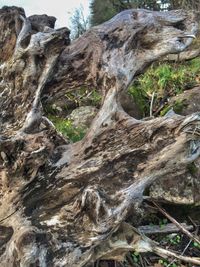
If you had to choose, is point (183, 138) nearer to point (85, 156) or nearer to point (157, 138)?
point (157, 138)

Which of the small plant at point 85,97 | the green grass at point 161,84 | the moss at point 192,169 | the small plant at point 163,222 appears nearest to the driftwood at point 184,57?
the green grass at point 161,84

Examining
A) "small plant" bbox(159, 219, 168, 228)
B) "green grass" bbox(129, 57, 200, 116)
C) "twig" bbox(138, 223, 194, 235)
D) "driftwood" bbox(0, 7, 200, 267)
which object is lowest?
"small plant" bbox(159, 219, 168, 228)

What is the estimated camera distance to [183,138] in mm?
3105

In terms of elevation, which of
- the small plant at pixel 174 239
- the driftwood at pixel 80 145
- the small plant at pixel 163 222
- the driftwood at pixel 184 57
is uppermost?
the driftwood at pixel 80 145

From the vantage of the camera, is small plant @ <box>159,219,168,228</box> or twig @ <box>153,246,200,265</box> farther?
small plant @ <box>159,219,168,228</box>

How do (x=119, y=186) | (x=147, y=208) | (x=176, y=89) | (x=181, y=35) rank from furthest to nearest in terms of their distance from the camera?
(x=176, y=89)
(x=147, y=208)
(x=181, y=35)
(x=119, y=186)

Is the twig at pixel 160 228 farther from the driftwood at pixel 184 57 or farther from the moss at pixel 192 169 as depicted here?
the driftwood at pixel 184 57

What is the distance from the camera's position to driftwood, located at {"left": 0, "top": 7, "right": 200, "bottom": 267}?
2961 millimetres

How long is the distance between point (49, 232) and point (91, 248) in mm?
297

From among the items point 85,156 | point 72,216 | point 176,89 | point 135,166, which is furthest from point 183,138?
point 176,89

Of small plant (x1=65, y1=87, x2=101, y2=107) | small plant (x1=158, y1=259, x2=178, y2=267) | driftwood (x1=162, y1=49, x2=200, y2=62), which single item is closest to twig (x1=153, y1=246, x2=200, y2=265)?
small plant (x1=158, y1=259, x2=178, y2=267)

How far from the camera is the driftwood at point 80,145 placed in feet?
9.71

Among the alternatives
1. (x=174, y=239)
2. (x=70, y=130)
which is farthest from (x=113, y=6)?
(x=174, y=239)

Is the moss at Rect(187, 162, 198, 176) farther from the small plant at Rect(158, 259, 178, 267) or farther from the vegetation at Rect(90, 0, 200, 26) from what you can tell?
the vegetation at Rect(90, 0, 200, 26)
